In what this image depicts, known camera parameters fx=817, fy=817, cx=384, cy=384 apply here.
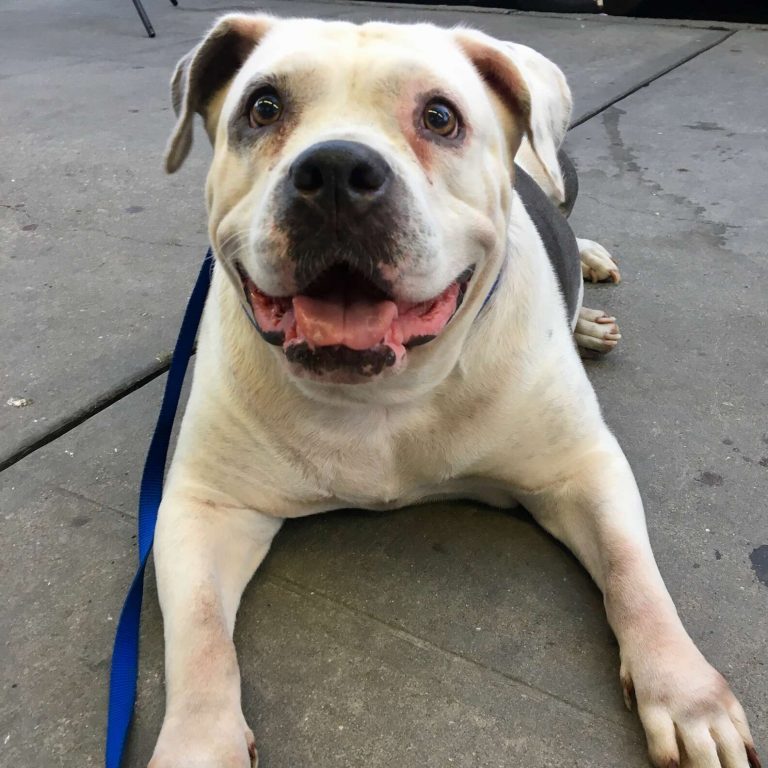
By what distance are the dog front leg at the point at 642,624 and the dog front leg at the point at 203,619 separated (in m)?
0.72

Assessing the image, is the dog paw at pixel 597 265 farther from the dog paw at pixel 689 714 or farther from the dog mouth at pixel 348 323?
the dog paw at pixel 689 714

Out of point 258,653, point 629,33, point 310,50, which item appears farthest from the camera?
point 629,33

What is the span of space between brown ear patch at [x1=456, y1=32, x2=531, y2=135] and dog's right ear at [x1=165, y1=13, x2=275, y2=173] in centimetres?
45

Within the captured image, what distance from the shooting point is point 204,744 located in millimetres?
1455

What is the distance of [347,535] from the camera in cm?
206

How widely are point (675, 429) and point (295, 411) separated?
1.17 meters

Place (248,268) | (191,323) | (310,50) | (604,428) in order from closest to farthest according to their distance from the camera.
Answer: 1. (248,268)
2. (310,50)
3. (604,428)
4. (191,323)

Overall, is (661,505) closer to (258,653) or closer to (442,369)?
(442,369)

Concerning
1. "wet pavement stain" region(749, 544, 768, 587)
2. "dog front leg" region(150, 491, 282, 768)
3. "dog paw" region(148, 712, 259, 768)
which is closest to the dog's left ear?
"wet pavement stain" region(749, 544, 768, 587)

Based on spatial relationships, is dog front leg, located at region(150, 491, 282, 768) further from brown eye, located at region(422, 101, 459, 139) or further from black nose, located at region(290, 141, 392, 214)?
brown eye, located at region(422, 101, 459, 139)

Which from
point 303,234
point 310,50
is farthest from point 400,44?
point 303,234

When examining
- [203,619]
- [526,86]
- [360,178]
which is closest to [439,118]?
[526,86]

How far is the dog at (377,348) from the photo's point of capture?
57.7 inches

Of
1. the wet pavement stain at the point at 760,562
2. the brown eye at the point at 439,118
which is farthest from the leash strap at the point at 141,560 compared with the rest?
the wet pavement stain at the point at 760,562
